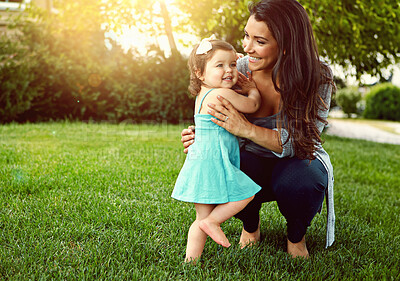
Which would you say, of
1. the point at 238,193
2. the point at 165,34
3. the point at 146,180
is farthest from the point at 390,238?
the point at 165,34

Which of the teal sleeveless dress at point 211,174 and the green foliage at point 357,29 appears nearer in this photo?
the teal sleeveless dress at point 211,174

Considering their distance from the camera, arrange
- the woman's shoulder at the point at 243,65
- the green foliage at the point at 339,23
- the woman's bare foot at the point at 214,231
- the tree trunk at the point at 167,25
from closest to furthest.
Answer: the woman's bare foot at the point at 214,231
the woman's shoulder at the point at 243,65
the green foliage at the point at 339,23
the tree trunk at the point at 167,25

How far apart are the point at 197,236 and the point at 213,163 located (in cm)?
43

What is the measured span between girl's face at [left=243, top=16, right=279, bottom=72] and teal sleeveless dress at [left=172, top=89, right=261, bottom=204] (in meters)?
0.37

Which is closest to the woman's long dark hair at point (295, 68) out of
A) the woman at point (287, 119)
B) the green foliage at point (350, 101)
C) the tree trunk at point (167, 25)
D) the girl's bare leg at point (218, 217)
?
the woman at point (287, 119)

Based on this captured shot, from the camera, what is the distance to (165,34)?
11664mm

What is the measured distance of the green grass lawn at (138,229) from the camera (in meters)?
2.12

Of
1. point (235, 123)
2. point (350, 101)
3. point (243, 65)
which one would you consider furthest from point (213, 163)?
point (350, 101)

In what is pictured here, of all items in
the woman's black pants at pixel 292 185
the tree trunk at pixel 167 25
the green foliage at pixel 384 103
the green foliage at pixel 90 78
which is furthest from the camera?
the green foliage at pixel 384 103

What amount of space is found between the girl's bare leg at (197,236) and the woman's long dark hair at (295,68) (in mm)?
680

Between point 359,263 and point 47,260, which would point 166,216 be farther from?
point 359,263

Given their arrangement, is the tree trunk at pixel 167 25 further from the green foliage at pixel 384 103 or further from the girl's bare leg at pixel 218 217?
the green foliage at pixel 384 103

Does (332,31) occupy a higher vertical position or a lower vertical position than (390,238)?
higher

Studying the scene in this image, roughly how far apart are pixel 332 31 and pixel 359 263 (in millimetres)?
7850
